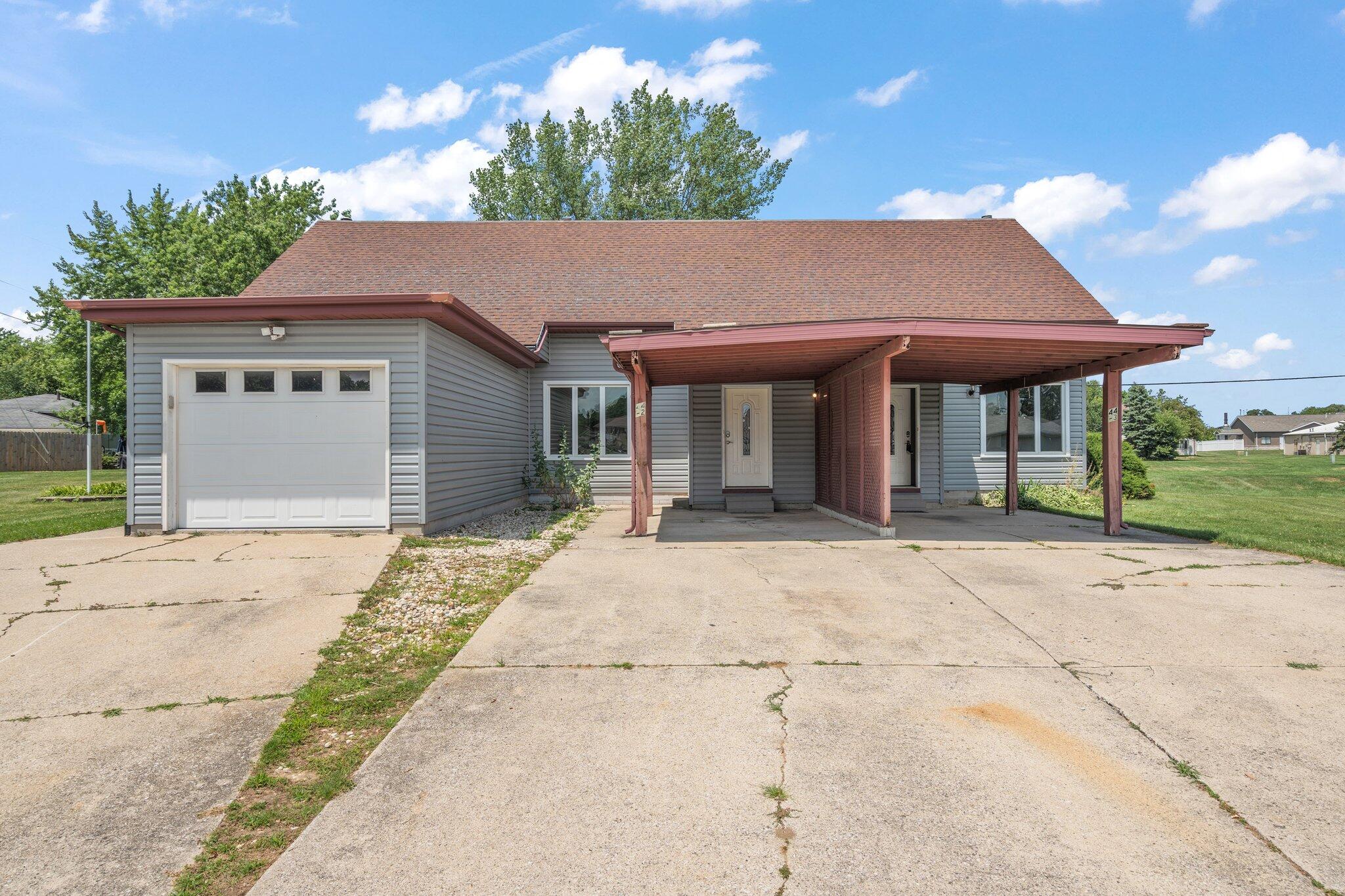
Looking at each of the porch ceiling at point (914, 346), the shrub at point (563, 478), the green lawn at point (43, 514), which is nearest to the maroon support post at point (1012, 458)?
the porch ceiling at point (914, 346)

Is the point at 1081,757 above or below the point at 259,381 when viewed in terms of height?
below

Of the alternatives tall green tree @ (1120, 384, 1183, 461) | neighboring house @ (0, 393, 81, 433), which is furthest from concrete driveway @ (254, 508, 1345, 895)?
neighboring house @ (0, 393, 81, 433)

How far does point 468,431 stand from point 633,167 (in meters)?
22.7

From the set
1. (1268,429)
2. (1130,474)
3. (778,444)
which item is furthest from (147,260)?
(1268,429)

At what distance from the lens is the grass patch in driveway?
2.34 meters

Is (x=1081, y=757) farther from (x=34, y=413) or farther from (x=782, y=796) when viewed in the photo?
(x=34, y=413)

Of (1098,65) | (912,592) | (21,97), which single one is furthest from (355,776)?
(21,97)

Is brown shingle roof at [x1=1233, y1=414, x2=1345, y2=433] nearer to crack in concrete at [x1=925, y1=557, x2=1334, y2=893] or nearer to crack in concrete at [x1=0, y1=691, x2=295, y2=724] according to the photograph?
crack in concrete at [x1=925, y1=557, x2=1334, y2=893]

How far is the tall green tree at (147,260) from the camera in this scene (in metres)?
19.7

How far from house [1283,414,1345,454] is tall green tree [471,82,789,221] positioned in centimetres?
6338

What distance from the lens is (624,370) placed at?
888 cm

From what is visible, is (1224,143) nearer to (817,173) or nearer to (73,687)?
(817,173)

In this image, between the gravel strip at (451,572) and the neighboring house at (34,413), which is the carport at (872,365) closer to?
the gravel strip at (451,572)

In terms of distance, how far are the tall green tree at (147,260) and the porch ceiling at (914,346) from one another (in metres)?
17.1
